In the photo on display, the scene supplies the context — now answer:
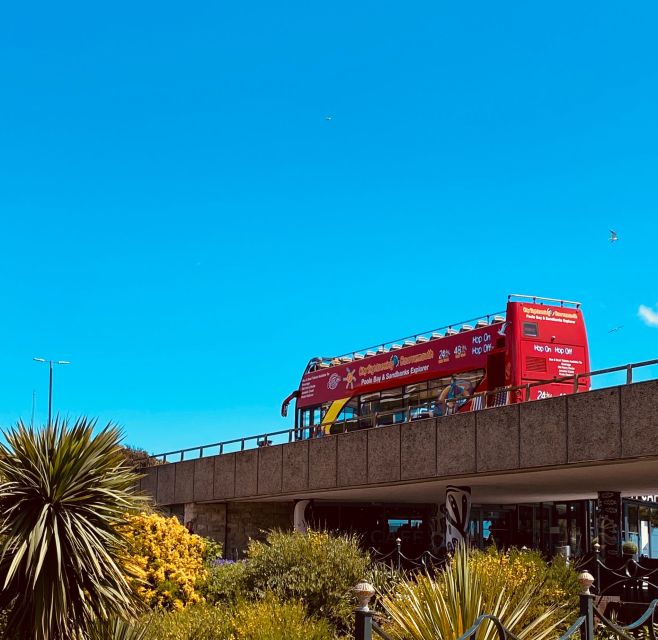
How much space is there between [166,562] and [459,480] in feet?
38.5

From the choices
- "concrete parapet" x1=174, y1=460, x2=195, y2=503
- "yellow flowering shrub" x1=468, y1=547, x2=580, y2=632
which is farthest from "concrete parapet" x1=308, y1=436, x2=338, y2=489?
"yellow flowering shrub" x1=468, y1=547, x2=580, y2=632

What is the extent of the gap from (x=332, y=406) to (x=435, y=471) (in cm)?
850

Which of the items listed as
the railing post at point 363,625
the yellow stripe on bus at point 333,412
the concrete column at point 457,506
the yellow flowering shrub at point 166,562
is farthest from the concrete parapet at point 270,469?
the railing post at point 363,625

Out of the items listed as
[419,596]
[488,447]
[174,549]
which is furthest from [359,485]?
[419,596]

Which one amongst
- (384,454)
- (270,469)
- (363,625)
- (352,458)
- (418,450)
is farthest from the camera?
(270,469)

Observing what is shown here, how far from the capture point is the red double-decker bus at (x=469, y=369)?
84.1ft

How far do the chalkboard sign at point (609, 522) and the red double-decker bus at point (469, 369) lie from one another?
4.55m

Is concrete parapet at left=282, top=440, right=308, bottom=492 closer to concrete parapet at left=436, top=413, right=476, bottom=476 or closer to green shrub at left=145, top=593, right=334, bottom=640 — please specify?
concrete parapet at left=436, top=413, right=476, bottom=476

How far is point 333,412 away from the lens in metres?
32.8

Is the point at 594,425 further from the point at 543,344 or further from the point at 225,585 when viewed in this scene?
the point at 225,585

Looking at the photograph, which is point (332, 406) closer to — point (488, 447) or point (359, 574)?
point (488, 447)

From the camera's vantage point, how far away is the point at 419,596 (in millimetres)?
8836

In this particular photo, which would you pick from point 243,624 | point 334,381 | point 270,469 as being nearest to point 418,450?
point 334,381

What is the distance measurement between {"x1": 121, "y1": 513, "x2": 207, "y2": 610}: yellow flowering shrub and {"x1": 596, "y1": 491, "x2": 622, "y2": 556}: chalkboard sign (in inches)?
507
